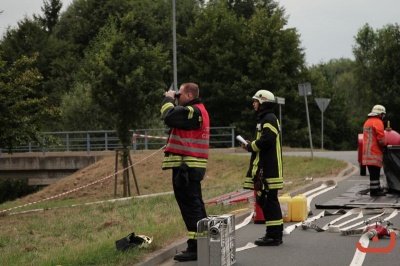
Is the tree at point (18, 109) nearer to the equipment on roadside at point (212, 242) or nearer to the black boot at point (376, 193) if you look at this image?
the black boot at point (376, 193)

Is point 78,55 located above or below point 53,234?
above

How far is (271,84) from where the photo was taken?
60.1 metres

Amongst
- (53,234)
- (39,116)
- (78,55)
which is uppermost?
(78,55)

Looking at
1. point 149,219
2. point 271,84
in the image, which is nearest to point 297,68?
point 271,84

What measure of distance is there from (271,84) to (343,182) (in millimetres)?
37643

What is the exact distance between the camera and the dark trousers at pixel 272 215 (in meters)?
11.6

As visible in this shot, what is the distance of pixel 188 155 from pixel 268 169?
1624mm

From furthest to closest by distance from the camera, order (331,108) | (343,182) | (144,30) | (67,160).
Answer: (331,108) < (144,30) < (67,160) < (343,182)

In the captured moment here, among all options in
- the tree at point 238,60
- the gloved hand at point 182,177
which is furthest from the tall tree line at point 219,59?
the gloved hand at point 182,177

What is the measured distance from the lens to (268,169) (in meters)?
11.7

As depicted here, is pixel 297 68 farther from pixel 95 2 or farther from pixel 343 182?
pixel 343 182

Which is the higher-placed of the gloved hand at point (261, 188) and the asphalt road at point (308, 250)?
the gloved hand at point (261, 188)

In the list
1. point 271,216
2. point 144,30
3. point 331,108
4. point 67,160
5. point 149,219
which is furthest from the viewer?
point 331,108

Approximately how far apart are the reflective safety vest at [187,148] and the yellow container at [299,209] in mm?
4008
